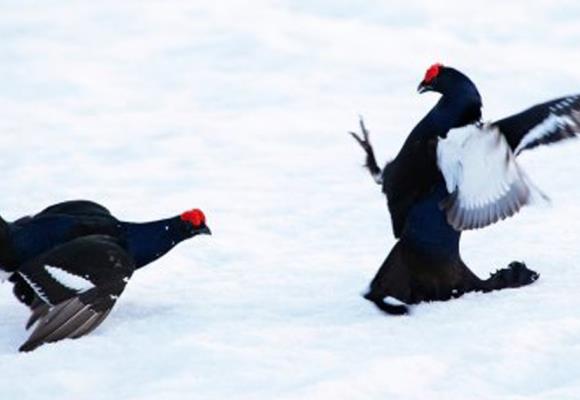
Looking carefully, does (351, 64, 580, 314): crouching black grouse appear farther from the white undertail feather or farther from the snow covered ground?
the white undertail feather

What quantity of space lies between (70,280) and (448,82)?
4.98ft

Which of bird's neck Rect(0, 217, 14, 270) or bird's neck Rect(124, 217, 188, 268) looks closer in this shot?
bird's neck Rect(0, 217, 14, 270)

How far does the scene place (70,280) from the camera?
15.6ft

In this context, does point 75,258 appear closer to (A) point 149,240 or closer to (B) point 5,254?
(B) point 5,254

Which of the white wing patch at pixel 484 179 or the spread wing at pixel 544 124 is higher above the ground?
the spread wing at pixel 544 124

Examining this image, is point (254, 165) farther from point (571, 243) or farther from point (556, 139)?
point (556, 139)

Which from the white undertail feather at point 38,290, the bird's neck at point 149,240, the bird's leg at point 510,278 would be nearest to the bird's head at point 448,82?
the bird's leg at point 510,278

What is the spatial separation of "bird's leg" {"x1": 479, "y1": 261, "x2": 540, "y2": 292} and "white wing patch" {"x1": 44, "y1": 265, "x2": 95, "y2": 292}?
1425 millimetres

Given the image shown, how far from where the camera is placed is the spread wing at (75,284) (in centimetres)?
464

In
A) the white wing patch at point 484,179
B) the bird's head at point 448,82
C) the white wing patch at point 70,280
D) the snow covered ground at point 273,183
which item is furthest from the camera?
the bird's head at point 448,82

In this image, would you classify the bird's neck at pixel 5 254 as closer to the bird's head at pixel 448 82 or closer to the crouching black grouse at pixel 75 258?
the crouching black grouse at pixel 75 258

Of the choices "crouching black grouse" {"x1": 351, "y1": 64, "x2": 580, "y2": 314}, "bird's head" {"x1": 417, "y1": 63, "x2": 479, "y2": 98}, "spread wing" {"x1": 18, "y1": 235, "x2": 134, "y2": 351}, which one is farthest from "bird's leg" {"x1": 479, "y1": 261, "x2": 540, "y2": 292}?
"spread wing" {"x1": 18, "y1": 235, "x2": 134, "y2": 351}

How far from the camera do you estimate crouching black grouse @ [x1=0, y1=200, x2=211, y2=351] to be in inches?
185

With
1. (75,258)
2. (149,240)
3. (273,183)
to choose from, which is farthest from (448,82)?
Result: (273,183)
